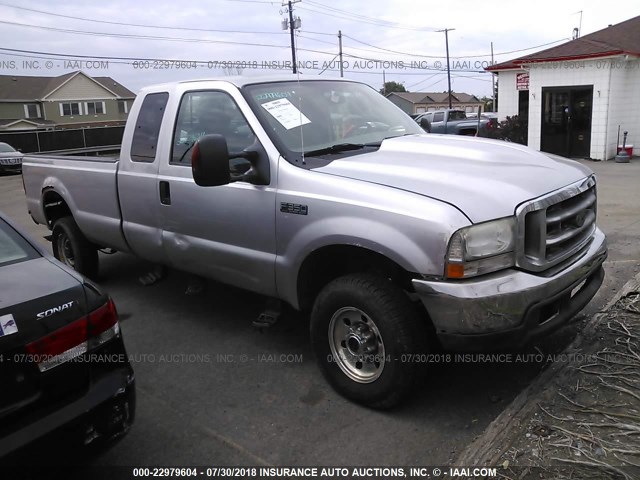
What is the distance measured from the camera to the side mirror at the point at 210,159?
3.28 meters

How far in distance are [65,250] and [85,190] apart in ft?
3.76

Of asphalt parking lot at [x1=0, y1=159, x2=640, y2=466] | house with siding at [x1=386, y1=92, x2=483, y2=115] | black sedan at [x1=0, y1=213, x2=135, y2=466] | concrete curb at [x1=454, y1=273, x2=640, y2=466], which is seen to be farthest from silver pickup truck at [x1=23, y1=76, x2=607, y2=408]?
house with siding at [x1=386, y1=92, x2=483, y2=115]

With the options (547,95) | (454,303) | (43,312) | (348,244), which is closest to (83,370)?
(43,312)

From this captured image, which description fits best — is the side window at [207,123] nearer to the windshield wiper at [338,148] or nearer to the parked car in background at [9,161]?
the windshield wiper at [338,148]

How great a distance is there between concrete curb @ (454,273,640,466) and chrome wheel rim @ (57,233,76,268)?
15.7ft

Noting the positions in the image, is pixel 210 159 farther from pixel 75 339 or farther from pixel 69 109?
pixel 69 109

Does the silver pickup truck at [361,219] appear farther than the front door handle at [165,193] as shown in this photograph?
No

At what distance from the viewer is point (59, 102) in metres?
53.8

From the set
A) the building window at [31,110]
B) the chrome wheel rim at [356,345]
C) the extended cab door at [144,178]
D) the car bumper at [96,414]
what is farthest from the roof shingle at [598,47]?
the building window at [31,110]

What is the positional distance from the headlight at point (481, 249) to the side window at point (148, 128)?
2.79 m

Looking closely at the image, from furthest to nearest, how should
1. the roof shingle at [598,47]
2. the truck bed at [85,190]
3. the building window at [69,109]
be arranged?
the building window at [69,109] → the roof shingle at [598,47] → the truck bed at [85,190]

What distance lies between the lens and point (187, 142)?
4.32 m

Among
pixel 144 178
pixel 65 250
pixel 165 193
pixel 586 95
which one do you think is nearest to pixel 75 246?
pixel 65 250

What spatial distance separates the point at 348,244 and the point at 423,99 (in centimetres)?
8484
